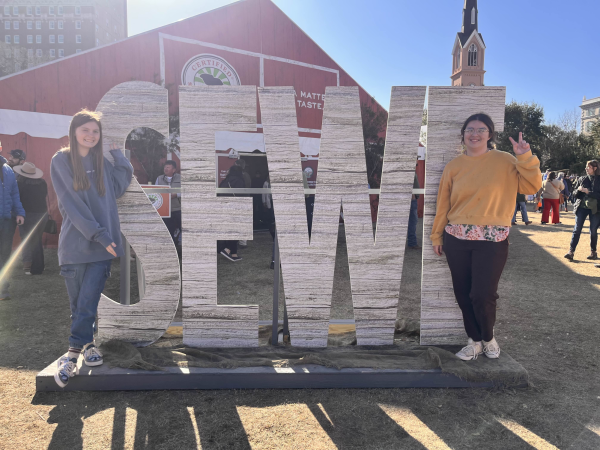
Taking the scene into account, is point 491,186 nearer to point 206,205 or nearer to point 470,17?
point 206,205

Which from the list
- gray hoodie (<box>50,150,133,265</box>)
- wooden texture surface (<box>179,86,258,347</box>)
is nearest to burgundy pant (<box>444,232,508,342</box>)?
wooden texture surface (<box>179,86,258,347</box>)

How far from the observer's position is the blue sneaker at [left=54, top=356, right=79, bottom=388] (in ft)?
8.38

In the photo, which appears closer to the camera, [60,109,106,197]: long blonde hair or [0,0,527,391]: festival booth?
[60,109,106,197]: long blonde hair

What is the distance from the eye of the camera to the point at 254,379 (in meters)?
2.68

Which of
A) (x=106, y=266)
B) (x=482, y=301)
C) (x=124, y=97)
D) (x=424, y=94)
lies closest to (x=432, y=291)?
(x=482, y=301)

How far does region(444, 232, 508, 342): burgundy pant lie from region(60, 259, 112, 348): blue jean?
90.1 inches

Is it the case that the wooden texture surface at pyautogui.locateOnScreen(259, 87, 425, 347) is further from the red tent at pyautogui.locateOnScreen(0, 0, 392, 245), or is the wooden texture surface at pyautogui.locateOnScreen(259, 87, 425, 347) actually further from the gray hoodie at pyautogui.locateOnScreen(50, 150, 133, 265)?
the red tent at pyautogui.locateOnScreen(0, 0, 392, 245)

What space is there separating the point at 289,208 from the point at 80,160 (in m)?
1.37

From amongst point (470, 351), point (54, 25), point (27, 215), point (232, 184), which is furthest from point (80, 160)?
point (54, 25)

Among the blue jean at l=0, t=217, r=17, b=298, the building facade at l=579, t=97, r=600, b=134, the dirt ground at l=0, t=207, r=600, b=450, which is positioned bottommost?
the dirt ground at l=0, t=207, r=600, b=450

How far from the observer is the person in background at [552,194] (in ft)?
38.7

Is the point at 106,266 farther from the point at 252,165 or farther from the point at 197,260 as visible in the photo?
the point at 252,165

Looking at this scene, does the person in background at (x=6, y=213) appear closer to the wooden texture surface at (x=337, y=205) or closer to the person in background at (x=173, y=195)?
the person in background at (x=173, y=195)

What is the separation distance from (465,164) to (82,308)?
8.60 ft
